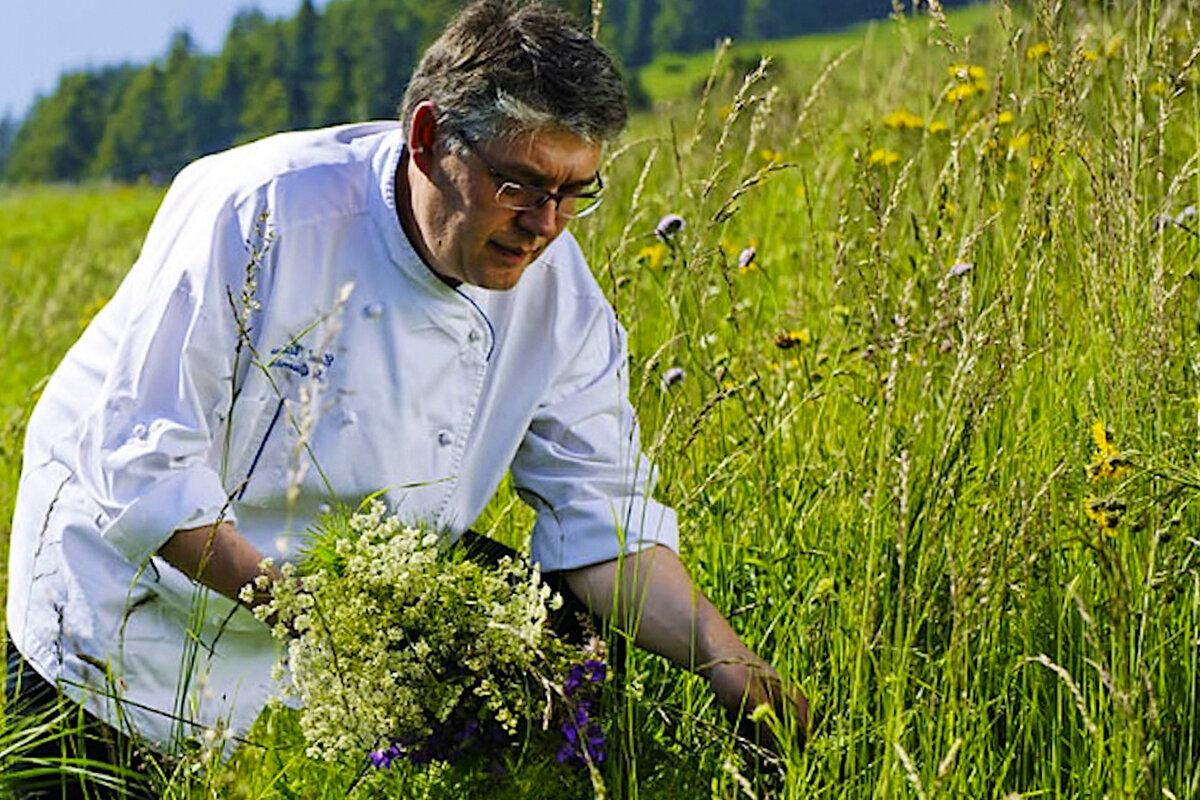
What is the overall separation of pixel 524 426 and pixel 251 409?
1.60 ft

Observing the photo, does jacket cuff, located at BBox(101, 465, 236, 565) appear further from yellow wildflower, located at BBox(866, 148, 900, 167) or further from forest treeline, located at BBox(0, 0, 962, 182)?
forest treeline, located at BBox(0, 0, 962, 182)

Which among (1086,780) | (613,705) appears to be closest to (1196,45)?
(1086,780)

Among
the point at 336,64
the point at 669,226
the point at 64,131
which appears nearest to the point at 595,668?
the point at 669,226

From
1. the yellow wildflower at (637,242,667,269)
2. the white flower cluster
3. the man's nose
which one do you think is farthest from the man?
the yellow wildflower at (637,242,667,269)

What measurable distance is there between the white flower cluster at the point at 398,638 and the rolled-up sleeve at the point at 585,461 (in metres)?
0.64

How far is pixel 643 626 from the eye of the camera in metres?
2.67

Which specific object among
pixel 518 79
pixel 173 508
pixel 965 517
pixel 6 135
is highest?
pixel 518 79

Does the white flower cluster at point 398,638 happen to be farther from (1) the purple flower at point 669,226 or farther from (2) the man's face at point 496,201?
(1) the purple flower at point 669,226

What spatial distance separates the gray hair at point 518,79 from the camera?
252 centimetres

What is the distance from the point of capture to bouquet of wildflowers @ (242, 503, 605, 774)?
213 centimetres

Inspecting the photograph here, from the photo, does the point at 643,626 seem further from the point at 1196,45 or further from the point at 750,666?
the point at 1196,45

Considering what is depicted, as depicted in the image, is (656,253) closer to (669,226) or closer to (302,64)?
(669,226)

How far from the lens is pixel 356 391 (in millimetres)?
2803

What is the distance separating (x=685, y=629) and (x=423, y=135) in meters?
0.89
